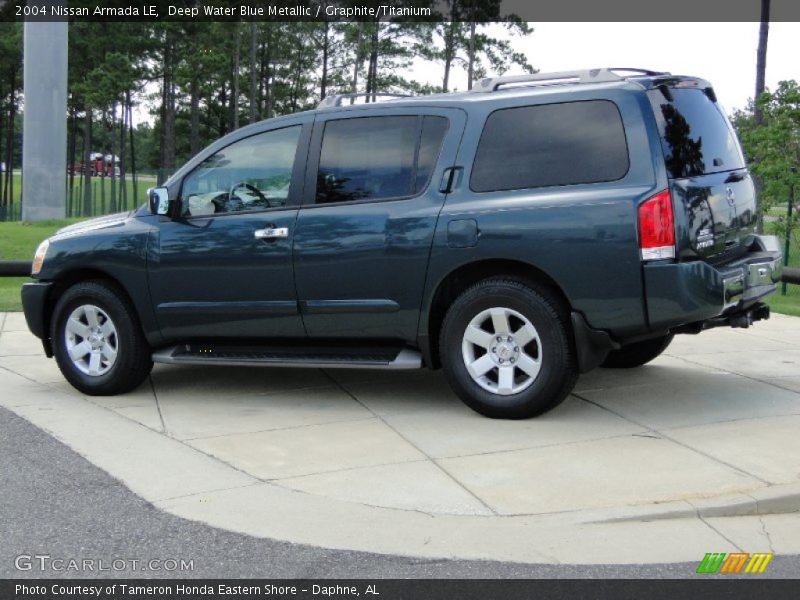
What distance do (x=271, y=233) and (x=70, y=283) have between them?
178 centimetres

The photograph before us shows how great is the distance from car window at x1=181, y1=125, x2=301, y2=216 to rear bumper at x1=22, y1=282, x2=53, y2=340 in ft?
4.21

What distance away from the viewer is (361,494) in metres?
5.40

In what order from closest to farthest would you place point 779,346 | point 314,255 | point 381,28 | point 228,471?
point 228,471 → point 314,255 → point 779,346 → point 381,28

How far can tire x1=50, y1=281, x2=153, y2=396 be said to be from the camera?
7691 millimetres

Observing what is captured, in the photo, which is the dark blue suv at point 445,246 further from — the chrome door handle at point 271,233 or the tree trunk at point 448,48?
the tree trunk at point 448,48

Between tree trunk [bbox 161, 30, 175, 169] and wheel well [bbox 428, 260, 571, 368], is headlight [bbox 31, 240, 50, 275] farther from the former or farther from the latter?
tree trunk [bbox 161, 30, 175, 169]

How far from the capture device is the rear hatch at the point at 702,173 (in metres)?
6.33

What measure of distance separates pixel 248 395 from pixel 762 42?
2393 cm

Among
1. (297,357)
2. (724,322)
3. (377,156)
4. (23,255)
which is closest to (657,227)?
(724,322)

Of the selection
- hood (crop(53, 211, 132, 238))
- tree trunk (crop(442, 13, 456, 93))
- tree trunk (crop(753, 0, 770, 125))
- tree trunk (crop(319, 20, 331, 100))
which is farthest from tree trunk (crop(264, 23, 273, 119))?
hood (crop(53, 211, 132, 238))

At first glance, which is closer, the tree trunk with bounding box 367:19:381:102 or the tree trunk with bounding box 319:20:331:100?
the tree trunk with bounding box 367:19:381:102

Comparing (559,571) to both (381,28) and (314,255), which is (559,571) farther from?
(381,28)

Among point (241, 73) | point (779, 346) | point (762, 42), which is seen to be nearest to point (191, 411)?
point (779, 346)

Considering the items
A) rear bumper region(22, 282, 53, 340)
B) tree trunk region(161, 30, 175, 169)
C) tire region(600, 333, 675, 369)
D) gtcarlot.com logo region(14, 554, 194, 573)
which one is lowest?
gtcarlot.com logo region(14, 554, 194, 573)
